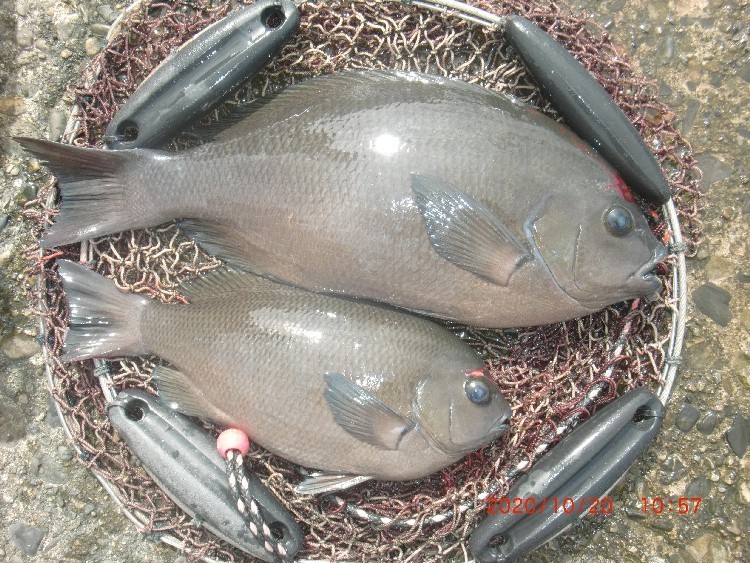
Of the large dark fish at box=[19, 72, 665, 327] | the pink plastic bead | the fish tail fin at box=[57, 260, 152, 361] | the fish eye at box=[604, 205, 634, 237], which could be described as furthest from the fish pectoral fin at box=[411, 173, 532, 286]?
the fish tail fin at box=[57, 260, 152, 361]

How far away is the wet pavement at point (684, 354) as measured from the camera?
3.10 m

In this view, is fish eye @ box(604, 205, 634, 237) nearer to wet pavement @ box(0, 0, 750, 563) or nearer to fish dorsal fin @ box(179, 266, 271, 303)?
wet pavement @ box(0, 0, 750, 563)

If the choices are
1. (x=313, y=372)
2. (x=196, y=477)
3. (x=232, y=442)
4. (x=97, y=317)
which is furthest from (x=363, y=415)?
(x=97, y=317)

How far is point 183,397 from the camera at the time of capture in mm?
2828

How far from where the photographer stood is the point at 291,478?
9.78ft

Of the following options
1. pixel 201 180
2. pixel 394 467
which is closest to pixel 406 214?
pixel 201 180

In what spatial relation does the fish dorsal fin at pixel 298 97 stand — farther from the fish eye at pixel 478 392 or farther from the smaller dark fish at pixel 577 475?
the smaller dark fish at pixel 577 475

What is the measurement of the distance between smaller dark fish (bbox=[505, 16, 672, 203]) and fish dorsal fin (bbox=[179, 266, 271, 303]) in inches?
58.8

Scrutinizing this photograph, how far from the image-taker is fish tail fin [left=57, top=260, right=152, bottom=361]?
2834 mm

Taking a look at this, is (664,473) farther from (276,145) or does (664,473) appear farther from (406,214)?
(276,145)

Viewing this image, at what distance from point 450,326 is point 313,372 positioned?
2.24ft

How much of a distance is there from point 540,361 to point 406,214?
95cm

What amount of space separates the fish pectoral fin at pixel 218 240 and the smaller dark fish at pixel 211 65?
17.1 inches

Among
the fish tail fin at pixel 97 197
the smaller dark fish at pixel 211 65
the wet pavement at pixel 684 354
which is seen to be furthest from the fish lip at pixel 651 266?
the fish tail fin at pixel 97 197
